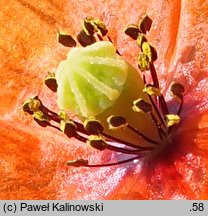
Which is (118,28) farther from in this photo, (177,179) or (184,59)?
(177,179)

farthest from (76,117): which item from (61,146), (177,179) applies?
(177,179)

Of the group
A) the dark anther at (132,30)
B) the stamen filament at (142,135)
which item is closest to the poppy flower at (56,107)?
the stamen filament at (142,135)

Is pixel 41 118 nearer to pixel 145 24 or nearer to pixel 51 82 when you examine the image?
pixel 51 82

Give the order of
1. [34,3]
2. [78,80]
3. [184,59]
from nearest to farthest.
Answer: [78,80], [184,59], [34,3]

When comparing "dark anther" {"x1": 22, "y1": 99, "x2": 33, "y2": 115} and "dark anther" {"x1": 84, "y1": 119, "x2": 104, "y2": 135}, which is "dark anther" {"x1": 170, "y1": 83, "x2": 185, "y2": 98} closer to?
"dark anther" {"x1": 84, "y1": 119, "x2": 104, "y2": 135}

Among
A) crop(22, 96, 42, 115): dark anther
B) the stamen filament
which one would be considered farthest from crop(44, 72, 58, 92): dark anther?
the stamen filament

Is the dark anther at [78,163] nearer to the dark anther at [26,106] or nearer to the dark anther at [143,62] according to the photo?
the dark anther at [26,106]

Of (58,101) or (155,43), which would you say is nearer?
(58,101)

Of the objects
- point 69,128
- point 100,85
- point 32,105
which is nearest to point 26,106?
point 32,105
